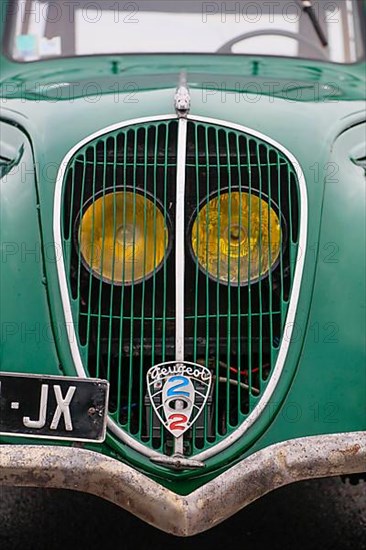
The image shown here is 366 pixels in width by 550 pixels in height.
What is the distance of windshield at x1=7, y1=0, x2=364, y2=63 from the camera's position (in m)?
4.13

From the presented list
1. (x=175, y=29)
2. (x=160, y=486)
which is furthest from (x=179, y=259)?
(x=175, y=29)

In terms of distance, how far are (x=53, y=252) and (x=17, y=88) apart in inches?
35.5

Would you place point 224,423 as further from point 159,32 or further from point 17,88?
point 159,32

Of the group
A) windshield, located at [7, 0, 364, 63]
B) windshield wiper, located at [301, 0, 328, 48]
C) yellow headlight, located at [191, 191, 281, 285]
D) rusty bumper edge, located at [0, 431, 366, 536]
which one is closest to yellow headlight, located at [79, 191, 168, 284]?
yellow headlight, located at [191, 191, 281, 285]

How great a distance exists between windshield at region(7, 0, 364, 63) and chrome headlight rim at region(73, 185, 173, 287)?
1141mm

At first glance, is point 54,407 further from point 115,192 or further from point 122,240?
point 115,192

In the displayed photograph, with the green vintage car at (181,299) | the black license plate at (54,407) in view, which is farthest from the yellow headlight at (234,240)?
the black license plate at (54,407)

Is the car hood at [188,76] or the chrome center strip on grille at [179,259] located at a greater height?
the car hood at [188,76]

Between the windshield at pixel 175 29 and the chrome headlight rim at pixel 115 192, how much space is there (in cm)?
114

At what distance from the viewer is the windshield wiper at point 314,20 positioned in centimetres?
426

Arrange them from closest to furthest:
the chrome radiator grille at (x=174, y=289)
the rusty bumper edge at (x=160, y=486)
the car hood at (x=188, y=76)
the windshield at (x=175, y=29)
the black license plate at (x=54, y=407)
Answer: the rusty bumper edge at (x=160, y=486) < the black license plate at (x=54, y=407) < the chrome radiator grille at (x=174, y=289) < the car hood at (x=188, y=76) < the windshield at (x=175, y=29)

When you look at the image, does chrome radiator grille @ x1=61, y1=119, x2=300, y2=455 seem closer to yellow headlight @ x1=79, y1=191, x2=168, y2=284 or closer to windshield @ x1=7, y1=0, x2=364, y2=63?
yellow headlight @ x1=79, y1=191, x2=168, y2=284

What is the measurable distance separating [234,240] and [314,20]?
158cm

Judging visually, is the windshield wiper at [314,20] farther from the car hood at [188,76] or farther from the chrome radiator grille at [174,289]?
the chrome radiator grille at [174,289]
